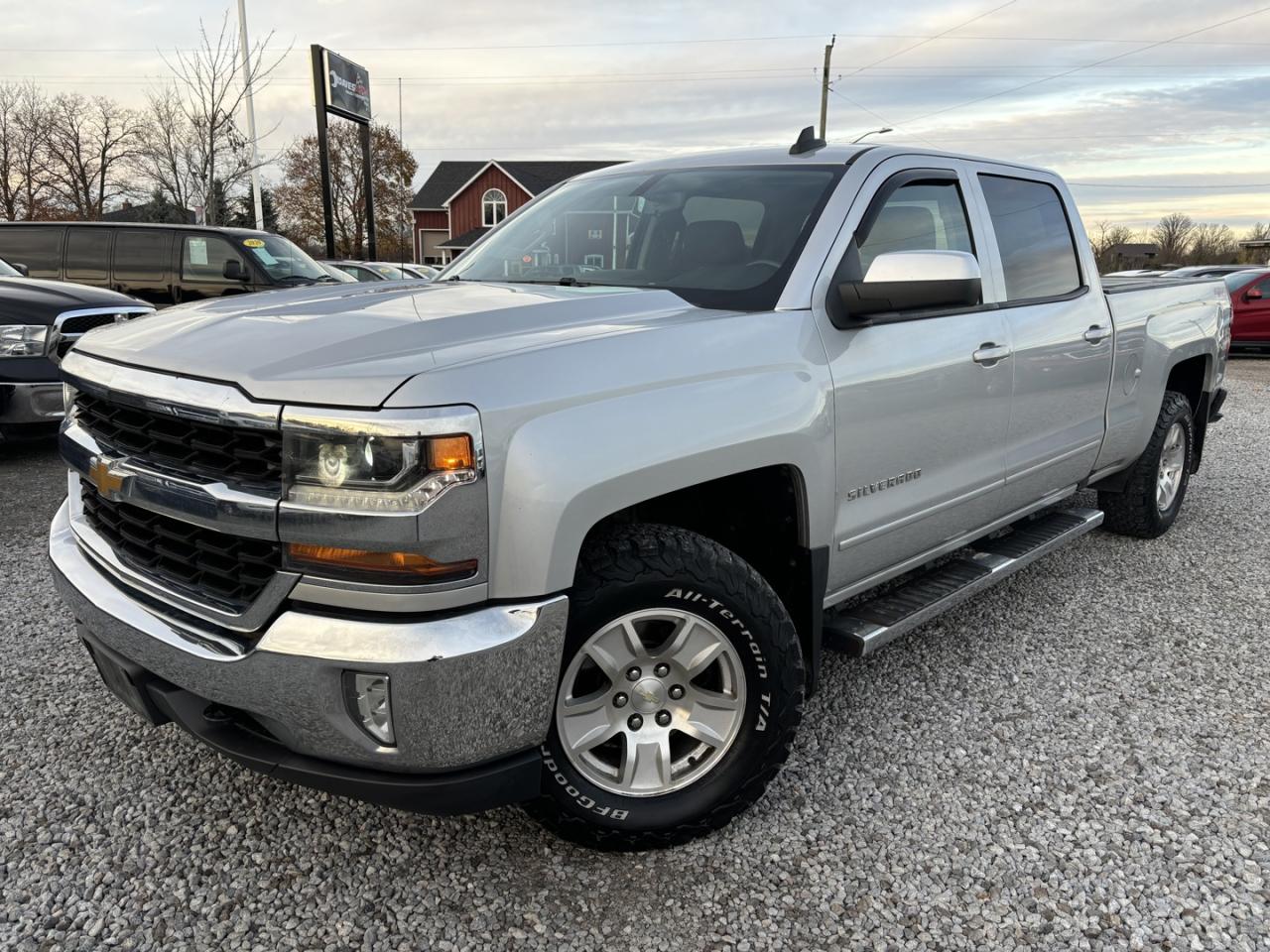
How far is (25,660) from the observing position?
347 cm

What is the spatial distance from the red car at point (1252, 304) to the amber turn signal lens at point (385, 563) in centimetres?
1744

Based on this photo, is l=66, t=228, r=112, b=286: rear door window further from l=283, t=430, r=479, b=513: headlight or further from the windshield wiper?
l=283, t=430, r=479, b=513: headlight

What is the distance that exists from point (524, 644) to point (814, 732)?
4.81 ft

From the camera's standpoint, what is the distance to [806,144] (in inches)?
131

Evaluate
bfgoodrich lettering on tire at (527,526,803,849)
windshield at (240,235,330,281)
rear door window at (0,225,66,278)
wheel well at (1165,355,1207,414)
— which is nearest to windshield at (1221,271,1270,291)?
wheel well at (1165,355,1207,414)

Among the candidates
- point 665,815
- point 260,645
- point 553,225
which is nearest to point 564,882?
point 665,815

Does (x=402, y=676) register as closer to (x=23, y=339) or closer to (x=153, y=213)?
(x=23, y=339)

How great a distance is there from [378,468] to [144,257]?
9.27 meters

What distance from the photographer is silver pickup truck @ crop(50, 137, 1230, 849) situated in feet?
6.15

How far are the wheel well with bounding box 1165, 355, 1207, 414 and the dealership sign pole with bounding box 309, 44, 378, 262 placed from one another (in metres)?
14.4

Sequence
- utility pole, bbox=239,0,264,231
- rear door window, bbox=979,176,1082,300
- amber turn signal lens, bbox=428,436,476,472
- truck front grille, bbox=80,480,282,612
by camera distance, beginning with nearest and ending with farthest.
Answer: amber turn signal lens, bbox=428,436,476,472 < truck front grille, bbox=80,480,282,612 < rear door window, bbox=979,176,1082,300 < utility pole, bbox=239,0,264,231

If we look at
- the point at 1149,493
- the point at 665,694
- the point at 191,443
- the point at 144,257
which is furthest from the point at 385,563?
the point at 144,257

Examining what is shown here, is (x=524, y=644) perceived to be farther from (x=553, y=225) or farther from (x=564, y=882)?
(x=553, y=225)

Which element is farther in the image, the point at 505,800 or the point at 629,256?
the point at 629,256
